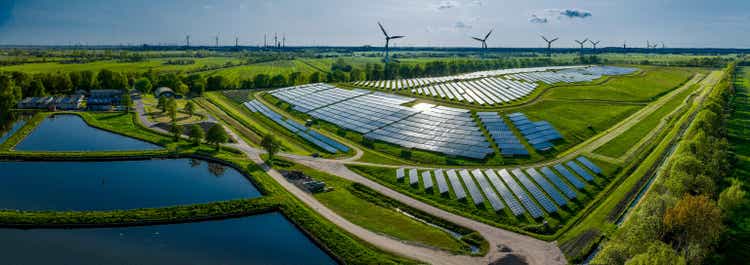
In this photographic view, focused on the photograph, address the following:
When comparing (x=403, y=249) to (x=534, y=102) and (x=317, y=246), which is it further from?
(x=534, y=102)

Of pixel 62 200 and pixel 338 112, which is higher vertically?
pixel 338 112

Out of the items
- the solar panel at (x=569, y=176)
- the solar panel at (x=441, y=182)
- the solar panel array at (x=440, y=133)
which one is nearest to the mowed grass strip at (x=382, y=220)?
the solar panel at (x=441, y=182)

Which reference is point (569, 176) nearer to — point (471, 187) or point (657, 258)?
point (471, 187)

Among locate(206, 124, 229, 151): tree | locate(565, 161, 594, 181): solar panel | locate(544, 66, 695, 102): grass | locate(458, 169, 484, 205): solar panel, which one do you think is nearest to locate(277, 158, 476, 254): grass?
locate(458, 169, 484, 205): solar panel

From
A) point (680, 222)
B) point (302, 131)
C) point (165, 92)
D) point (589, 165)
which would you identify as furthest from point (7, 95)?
point (680, 222)

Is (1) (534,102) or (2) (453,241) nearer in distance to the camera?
(2) (453,241)

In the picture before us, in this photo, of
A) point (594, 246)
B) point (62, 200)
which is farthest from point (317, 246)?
point (62, 200)

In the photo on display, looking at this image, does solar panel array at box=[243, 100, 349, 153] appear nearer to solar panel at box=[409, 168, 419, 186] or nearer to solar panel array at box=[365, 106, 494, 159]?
solar panel array at box=[365, 106, 494, 159]

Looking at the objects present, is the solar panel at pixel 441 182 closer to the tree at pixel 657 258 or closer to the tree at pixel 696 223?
the tree at pixel 696 223
